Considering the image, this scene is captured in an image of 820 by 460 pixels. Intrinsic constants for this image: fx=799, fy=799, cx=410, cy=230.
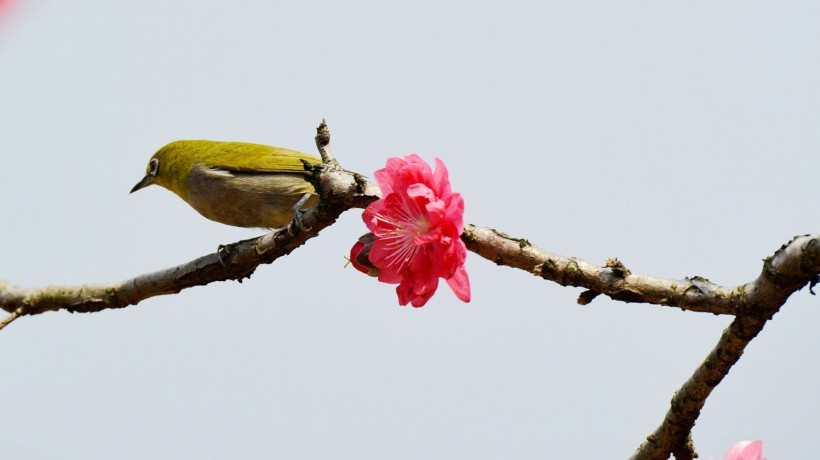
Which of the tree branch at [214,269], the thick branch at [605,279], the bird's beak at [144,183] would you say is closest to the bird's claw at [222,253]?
the tree branch at [214,269]

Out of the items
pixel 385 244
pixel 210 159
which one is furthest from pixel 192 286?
pixel 210 159

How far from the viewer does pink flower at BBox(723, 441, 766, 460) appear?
2623 mm

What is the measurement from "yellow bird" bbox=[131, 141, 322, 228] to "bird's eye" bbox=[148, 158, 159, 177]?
278 mm

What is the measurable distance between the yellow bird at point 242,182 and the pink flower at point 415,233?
2896mm

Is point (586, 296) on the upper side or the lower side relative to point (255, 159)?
lower

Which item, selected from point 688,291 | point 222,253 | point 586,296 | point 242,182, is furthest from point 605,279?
point 242,182

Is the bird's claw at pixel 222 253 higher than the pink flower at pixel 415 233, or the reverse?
the bird's claw at pixel 222 253

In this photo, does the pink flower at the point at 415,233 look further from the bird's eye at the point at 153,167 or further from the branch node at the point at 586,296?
the bird's eye at the point at 153,167

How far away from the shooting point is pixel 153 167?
7.62 m

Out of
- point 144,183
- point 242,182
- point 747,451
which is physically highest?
point 144,183

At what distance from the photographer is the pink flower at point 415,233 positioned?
8.80 feet

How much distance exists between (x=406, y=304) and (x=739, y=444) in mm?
1212

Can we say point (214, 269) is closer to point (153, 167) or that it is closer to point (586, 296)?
point (586, 296)

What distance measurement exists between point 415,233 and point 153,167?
17.9 feet
